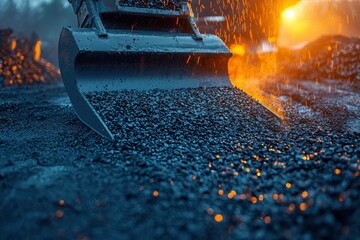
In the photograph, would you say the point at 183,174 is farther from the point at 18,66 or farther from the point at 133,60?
the point at 18,66

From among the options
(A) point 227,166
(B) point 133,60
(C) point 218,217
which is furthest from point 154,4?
(C) point 218,217

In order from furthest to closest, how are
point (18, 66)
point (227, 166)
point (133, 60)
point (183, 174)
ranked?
point (18, 66) → point (133, 60) → point (227, 166) → point (183, 174)

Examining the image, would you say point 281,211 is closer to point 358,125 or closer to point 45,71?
point 358,125

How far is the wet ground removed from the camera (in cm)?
169

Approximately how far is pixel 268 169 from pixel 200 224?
1.03 metres

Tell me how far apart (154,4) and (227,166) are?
3153 millimetres

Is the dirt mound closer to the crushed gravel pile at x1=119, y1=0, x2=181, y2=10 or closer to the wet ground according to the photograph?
the wet ground

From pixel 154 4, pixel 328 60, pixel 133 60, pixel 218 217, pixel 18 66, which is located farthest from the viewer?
pixel 18 66

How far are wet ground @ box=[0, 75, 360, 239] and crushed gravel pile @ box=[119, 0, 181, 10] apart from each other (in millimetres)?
1523

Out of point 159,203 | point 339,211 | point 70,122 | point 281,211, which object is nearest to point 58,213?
point 159,203

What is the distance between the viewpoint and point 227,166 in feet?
8.37

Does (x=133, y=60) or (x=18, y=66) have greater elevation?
(x=133, y=60)

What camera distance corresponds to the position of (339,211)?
64.3 inches

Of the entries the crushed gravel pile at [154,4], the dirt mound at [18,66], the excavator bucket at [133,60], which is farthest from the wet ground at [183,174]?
the dirt mound at [18,66]
